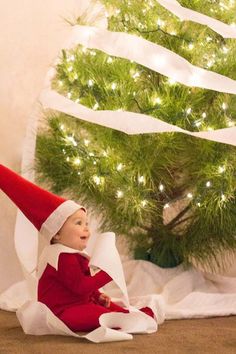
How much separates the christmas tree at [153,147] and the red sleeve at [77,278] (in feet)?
1.02

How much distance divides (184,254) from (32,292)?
0.51 m

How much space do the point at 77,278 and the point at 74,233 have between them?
0.36 ft

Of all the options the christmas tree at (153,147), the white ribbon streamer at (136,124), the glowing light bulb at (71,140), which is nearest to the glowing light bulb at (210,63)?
the christmas tree at (153,147)

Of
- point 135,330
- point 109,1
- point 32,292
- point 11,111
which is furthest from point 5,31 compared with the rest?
point 135,330

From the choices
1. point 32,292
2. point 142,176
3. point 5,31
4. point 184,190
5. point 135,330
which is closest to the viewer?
point 135,330

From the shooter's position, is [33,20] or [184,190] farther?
[33,20]

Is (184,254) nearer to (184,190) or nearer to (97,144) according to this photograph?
(184,190)

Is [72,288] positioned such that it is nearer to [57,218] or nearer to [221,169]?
[57,218]

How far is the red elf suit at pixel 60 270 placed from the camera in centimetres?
157

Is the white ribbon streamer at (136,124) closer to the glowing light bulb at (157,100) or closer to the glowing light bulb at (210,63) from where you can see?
the glowing light bulb at (157,100)

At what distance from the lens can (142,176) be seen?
6.00 feet

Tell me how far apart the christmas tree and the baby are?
0.25 meters

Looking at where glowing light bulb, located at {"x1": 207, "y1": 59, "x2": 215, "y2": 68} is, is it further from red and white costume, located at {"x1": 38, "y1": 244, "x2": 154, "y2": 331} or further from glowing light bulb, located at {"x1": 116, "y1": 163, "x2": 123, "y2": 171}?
red and white costume, located at {"x1": 38, "y1": 244, "x2": 154, "y2": 331}

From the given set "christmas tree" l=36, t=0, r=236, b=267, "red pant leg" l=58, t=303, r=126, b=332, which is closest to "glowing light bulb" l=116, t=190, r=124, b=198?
"christmas tree" l=36, t=0, r=236, b=267
